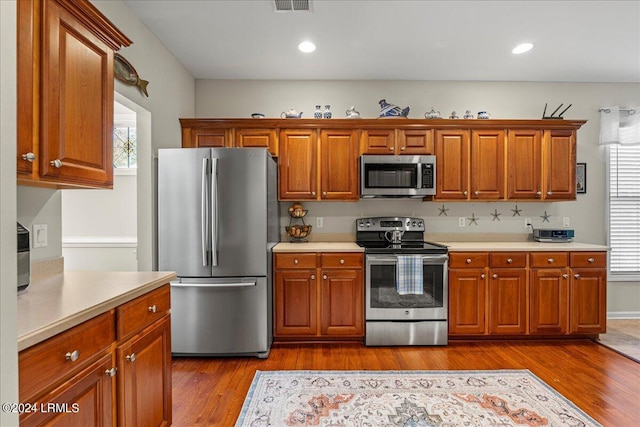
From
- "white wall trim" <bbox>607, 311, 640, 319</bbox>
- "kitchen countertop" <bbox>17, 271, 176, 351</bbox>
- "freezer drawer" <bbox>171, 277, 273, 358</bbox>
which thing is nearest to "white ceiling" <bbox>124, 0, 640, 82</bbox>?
"kitchen countertop" <bbox>17, 271, 176, 351</bbox>

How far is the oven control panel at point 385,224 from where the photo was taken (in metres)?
3.78

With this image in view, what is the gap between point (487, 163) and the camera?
3.55 meters

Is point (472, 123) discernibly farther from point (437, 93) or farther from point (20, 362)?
point (20, 362)

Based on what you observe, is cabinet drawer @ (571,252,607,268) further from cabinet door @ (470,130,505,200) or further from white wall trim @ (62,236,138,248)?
white wall trim @ (62,236,138,248)

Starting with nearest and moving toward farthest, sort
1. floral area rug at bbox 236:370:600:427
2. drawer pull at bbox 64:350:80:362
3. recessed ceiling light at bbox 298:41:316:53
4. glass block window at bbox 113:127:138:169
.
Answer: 1. drawer pull at bbox 64:350:80:362
2. floral area rug at bbox 236:370:600:427
3. recessed ceiling light at bbox 298:41:316:53
4. glass block window at bbox 113:127:138:169

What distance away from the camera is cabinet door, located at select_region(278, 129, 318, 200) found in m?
3.51

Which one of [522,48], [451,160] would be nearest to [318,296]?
[451,160]

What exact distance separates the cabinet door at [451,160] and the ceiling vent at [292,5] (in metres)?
1.83

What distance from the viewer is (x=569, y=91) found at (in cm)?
396

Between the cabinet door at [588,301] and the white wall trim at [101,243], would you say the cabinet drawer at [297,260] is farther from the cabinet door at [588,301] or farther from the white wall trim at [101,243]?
the cabinet door at [588,301]

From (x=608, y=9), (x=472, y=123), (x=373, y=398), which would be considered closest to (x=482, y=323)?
(x=373, y=398)

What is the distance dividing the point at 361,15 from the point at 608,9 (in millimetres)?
1880

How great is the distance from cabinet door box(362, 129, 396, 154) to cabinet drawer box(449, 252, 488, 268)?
48.2 inches

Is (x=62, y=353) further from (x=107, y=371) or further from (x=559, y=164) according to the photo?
(x=559, y=164)
